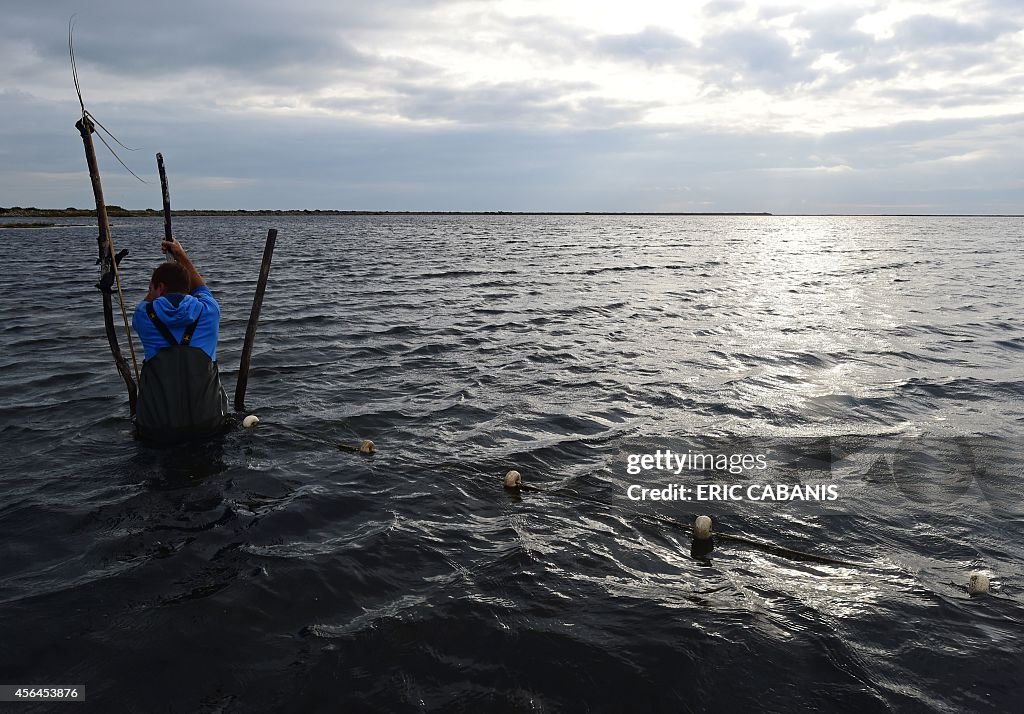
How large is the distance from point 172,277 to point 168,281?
0.07m

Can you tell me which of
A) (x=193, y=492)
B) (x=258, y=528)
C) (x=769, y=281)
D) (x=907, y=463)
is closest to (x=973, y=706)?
(x=907, y=463)

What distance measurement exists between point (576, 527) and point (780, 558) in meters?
2.24

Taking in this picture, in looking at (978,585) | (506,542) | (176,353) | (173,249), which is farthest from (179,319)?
(978,585)

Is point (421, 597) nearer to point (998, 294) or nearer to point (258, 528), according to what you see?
point (258, 528)

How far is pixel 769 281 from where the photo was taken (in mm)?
35125

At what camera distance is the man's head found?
8.08 metres

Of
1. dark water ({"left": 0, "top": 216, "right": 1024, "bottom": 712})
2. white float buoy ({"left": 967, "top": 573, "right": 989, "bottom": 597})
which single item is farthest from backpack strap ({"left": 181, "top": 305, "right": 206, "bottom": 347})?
white float buoy ({"left": 967, "top": 573, "right": 989, "bottom": 597})

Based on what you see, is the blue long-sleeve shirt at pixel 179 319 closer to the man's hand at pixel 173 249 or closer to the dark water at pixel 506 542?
the man's hand at pixel 173 249

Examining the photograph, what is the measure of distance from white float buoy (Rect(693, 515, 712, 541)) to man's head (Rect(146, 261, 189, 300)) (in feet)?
24.4

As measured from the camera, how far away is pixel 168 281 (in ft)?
26.6

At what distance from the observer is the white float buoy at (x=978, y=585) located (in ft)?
19.0

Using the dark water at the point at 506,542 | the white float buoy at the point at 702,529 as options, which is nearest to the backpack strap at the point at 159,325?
the dark water at the point at 506,542

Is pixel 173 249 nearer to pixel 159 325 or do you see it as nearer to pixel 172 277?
pixel 172 277

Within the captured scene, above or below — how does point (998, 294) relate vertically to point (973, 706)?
above
